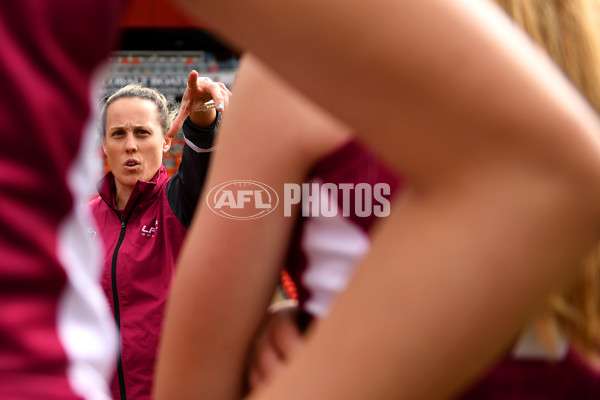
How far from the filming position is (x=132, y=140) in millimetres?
3260

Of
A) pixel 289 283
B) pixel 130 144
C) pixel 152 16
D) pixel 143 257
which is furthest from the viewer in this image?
pixel 152 16

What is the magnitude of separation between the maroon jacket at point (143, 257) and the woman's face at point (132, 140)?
25 centimetres

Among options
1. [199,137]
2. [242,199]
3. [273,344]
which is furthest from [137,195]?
[273,344]

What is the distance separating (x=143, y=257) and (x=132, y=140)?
0.80 metres

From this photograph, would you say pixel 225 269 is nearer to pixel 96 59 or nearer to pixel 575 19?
pixel 96 59

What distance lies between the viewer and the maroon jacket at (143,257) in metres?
2.69

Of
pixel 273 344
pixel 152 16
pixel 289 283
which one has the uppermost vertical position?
pixel 273 344

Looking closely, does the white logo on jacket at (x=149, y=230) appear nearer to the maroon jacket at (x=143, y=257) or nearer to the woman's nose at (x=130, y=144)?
the maroon jacket at (x=143, y=257)

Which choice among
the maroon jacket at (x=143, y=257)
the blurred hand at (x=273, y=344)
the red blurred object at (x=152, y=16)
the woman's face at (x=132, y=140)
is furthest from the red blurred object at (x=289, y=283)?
the red blurred object at (x=152, y=16)

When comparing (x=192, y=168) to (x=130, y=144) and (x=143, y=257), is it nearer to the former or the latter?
(x=143, y=257)

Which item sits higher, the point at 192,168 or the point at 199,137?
the point at 199,137

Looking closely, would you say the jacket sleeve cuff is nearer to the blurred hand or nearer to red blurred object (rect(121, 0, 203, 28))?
the blurred hand

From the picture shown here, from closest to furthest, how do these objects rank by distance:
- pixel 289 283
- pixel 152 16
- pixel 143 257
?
pixel 289 283
pixel 143 257
pixel 152 16

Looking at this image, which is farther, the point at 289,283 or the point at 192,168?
the point at 192,168
